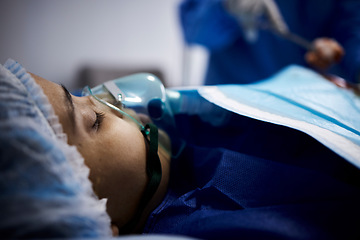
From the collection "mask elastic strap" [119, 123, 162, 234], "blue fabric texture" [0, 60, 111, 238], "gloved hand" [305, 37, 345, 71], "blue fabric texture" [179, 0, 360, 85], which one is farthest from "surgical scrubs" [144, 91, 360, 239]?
"blue fabric texture" [179, 0, 360, 85]

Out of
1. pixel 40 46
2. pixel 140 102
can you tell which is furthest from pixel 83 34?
pixel 140 102

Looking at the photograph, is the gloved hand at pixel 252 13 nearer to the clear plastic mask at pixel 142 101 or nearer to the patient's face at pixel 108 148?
the clear plastic mask at pixel 142 101

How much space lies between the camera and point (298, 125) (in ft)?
1.65

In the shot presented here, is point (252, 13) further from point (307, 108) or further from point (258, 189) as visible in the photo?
point (258, 189)

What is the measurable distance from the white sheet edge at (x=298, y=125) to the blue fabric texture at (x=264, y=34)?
0.96 metres

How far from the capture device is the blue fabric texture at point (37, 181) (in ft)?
1.08

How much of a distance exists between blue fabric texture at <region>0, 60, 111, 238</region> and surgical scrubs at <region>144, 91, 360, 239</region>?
0.20 m

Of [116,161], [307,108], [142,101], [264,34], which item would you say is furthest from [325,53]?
[116,161]

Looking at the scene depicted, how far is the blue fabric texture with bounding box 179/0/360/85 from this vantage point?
137 centimetres

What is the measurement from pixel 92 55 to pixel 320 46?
155 centimetres

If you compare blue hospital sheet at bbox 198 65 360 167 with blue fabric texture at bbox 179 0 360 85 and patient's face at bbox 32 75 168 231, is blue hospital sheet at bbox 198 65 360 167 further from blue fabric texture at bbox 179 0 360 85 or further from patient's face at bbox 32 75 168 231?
blue fabric texture at bbox 179 0 360 85

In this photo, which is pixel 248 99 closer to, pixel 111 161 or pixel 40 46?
pixel 111 161

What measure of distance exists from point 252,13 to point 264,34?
193mm

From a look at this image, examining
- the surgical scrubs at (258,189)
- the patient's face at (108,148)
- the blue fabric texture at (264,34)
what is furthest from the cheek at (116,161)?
the blue fabric texture at (264,34)
